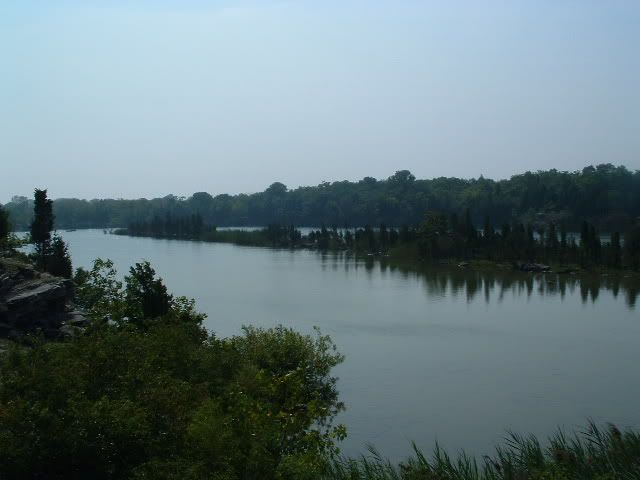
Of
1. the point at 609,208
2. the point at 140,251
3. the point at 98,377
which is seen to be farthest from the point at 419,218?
the point at 98,377

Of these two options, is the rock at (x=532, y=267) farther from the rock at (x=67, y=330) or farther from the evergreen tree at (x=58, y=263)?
the rock at (x=67, y=330)

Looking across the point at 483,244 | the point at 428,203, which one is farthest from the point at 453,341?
the point at 428,203

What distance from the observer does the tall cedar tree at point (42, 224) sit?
36.3 m

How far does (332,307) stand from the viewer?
4797 centimetres

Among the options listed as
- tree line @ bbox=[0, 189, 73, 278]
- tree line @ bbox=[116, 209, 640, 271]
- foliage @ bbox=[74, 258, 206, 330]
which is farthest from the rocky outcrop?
tree line @ bbox=[116, 209, 640, 271]

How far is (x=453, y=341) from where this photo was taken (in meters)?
36.3

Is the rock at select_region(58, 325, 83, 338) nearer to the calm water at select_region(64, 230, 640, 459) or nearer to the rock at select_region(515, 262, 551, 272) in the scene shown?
the calm water at select_region(64, 230, 640, 459)

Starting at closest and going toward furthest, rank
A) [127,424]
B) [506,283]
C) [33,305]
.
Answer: [127,424] < [33,305] < [506,283]

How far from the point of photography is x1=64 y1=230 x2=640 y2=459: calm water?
920 inches

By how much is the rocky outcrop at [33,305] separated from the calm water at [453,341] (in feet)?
33.7

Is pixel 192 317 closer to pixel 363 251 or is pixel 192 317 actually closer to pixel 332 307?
pixel 332 307

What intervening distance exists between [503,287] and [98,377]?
162 feet

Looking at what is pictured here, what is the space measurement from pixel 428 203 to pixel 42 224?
401 ft

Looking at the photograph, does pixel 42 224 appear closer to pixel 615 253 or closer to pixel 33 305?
pixel 33 305
